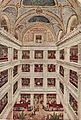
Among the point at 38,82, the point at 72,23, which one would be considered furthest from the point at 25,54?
the point at 72,23

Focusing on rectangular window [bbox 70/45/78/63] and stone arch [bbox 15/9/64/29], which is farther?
stone arch [bbox 15/9/64/29]

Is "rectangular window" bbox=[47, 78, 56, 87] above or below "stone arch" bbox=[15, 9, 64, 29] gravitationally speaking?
below

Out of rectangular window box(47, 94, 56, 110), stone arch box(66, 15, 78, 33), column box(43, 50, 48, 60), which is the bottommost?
rectangular window box(47, 94, 56, 110)

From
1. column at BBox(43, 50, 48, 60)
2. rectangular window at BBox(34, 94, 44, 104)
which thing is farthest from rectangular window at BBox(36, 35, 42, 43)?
rectangular window at BBox(34, 94, 44, 104)

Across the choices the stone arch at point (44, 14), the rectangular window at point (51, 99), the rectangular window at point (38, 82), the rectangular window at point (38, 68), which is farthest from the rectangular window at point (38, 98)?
the stone arch at point (44, 14)

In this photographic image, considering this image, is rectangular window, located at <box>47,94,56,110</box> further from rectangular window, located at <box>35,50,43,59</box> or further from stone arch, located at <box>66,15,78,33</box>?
stone arch, located at <box>66,15,78,33</box>

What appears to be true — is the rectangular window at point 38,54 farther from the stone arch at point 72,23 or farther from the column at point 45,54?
the stone arch at point 72,23

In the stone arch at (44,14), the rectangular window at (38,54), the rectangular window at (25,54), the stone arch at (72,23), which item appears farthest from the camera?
the rectangular window at (38,54)

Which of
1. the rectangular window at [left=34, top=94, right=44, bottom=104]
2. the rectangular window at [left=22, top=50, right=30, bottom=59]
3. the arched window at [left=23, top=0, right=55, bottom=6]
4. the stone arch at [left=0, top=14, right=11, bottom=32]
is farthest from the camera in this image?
the rectangular window at [left=22, top=50, right=30, bottom=59]

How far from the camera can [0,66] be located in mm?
14562

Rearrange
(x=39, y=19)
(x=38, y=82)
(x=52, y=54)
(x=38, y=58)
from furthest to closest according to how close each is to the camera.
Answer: (x=38, y=82), (x=38, y=58), (x=52, y=54), (x=39, y=19)

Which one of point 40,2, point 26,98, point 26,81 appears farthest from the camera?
point 26,81

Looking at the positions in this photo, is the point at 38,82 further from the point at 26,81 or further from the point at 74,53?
the point at 74,53

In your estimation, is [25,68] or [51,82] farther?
[51,82]
